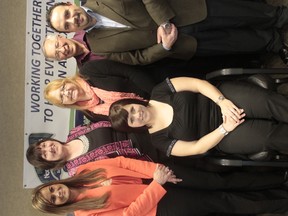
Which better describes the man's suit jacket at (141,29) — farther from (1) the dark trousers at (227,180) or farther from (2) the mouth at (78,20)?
(1) the dark trousers at (227,180)

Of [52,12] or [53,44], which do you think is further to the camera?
[53,44]

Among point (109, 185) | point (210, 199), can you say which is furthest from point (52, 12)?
point (210, 199)

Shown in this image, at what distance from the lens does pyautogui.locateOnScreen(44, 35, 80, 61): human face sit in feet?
7.22

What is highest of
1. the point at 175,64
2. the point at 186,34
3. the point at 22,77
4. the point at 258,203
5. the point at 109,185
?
the point at 186,34

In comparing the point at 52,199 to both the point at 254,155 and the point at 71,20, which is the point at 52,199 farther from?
the point at 254,155

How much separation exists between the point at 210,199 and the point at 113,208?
0.59 meters

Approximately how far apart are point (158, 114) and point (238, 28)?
768mm

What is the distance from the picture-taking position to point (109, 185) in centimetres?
190

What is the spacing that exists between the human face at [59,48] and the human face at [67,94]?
0.61 feet

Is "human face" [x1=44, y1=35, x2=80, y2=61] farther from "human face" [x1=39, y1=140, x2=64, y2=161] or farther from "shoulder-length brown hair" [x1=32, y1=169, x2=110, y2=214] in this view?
"shoulder-length brown hair" [x1=32, y1=169, x2=110, y2=214]

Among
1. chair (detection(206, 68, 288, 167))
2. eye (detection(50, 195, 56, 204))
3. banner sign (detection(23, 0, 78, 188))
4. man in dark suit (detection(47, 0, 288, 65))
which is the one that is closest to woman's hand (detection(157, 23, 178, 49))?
man in dark suit (detection(47, 0, 288, 65))

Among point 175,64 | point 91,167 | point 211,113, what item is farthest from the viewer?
point 175,64

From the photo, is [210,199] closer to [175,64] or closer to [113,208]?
[113,208]

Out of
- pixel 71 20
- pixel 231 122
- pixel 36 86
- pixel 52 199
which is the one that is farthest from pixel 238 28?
pixel 36 86
